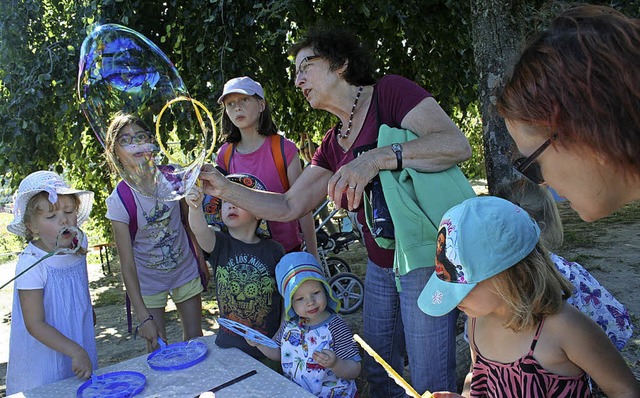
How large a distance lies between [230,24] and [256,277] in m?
2.21

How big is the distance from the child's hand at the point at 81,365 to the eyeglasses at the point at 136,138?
2.44ft

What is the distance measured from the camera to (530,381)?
4.71ft

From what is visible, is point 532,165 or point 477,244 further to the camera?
point 477,244

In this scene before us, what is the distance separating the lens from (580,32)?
942 mm

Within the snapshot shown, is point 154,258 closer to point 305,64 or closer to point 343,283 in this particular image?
point 305,64

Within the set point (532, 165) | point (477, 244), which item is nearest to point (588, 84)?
point (532, 165)

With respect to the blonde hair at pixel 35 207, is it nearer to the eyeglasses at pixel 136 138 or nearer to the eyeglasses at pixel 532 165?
the eyeglasses at pixel 136 138

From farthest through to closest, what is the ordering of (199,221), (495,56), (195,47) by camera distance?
1. (195,47)
2. (495,56)
3. (199,221)

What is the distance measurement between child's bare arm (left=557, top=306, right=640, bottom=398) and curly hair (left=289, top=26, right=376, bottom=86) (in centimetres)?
109

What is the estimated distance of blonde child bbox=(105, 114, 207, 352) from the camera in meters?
2.54

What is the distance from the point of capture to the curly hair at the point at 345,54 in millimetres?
2014

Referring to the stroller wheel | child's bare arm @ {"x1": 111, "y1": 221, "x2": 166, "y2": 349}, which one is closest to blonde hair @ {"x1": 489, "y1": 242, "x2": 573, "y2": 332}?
child's bare arm @ {"x1": 111, "y1": 221, "x2": 166, "y2": 349}

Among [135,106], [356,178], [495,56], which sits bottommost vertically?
[356,178]

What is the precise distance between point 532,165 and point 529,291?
489 mm
